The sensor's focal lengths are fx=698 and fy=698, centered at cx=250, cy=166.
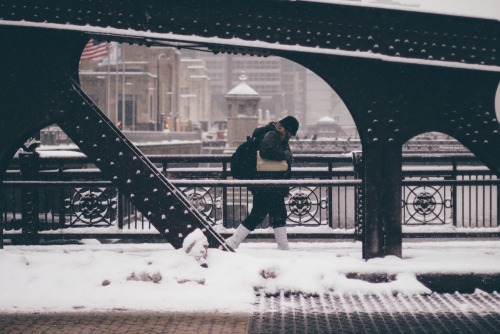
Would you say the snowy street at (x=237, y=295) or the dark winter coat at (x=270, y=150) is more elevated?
the dark winter coat at (x=270, y=150)

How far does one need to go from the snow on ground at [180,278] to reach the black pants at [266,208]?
832 mm

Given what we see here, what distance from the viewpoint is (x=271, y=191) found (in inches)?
332

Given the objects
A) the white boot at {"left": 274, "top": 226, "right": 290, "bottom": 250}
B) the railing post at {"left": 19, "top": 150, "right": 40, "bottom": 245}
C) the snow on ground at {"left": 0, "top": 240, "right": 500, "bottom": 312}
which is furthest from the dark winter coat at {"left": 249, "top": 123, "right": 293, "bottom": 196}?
the railing post at {"left": 19, "top": 150, "right": 40, "bottom": 245}

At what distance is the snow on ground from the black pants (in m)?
0.83

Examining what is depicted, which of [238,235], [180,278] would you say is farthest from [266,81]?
[180,278]

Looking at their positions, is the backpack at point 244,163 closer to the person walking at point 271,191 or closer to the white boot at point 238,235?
the person walking at point 271,191

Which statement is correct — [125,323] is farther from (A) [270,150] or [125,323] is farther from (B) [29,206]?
(B) [29,206]

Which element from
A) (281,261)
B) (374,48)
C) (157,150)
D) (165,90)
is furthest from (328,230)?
(165,90)

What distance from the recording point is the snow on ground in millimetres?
6527

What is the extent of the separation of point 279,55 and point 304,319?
8.88ft

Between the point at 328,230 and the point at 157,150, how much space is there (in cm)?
3922

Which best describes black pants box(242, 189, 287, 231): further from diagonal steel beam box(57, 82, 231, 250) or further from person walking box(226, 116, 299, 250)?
diagonal steel beam box(57, 82, 231, 250)

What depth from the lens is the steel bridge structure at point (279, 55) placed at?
274 inches

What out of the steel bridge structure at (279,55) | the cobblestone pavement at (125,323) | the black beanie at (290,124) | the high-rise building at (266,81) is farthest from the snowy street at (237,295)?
the high-rise building at (266,81)
